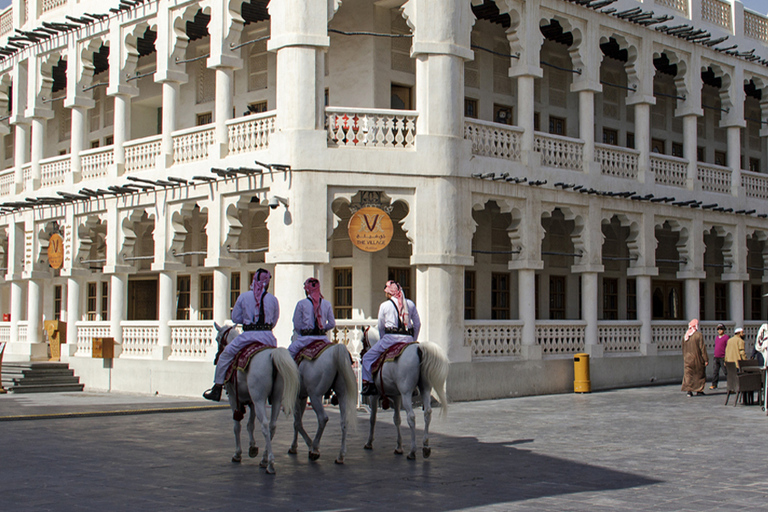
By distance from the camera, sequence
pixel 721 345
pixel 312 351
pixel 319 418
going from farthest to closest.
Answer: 1. pixel 721 345
2. pixel 319 418
3. pixel 312 351

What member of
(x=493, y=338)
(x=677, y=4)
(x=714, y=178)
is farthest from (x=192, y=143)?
(x=714, y=178)

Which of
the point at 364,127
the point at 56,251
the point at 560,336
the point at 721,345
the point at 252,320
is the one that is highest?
the point at 364,127

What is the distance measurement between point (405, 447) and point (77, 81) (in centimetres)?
1671

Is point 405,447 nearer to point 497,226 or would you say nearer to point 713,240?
point 497,226

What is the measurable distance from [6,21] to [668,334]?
71.6 feet

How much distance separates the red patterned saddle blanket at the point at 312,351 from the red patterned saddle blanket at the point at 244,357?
465mm

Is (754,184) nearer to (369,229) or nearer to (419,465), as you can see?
(369,229)

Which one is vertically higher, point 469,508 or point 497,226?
point 497,226

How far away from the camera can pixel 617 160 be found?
23359 millimetres

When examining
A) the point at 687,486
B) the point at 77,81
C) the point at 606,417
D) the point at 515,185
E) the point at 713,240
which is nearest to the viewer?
the point at 687,486

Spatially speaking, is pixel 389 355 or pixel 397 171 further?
pixel 397 171

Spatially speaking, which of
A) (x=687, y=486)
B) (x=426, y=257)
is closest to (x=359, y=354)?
(x=426, y=257)

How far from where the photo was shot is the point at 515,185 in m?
A: 20.9

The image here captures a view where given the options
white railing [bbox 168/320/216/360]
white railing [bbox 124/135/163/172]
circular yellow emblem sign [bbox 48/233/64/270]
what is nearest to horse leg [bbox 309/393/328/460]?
white railing [bbox 168/320/216/360]
